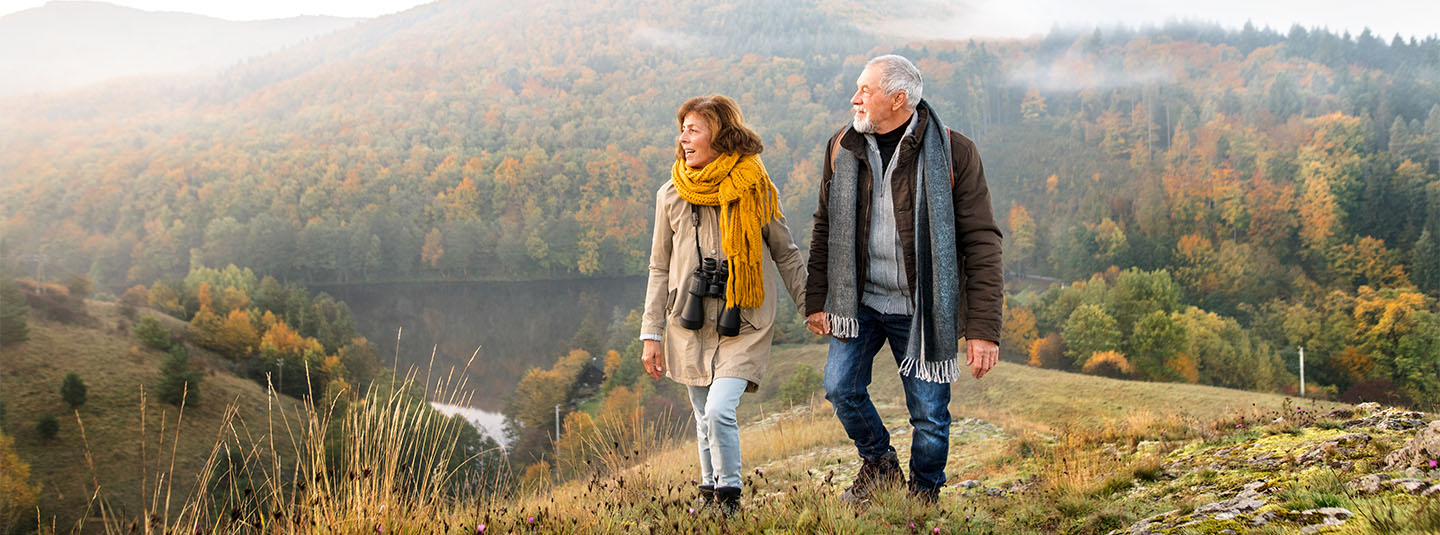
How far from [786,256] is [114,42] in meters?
153

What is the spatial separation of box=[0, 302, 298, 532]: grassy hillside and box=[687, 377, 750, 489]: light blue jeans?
1458 inches

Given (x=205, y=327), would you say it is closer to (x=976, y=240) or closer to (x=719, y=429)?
(x=719, y=429)

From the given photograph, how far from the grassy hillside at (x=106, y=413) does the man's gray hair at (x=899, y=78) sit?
38.0 m

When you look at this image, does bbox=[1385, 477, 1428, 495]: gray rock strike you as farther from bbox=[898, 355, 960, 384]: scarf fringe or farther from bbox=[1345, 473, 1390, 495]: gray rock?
bbox=[898, 355, 960, 384]: scarf fringe

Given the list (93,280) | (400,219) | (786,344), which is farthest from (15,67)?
(786,344)

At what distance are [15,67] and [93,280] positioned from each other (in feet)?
184

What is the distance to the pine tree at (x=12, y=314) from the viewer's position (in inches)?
1959

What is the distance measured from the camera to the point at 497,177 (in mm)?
89750

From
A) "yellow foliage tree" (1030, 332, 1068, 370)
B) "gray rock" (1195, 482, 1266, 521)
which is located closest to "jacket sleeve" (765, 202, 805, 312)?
"gray rock" (1195, 482, 1266, 521)

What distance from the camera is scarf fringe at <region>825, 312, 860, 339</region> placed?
3.20 m

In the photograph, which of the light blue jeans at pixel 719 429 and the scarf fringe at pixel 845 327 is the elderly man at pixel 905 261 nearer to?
the scarf fringe at pixel 845 327

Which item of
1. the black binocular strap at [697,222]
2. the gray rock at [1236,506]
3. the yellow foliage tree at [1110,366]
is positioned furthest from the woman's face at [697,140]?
the yellow foliage tree at [1110,366]

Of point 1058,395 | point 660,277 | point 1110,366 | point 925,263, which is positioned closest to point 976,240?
point 925,263

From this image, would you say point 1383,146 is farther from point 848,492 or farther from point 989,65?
point 848,492
